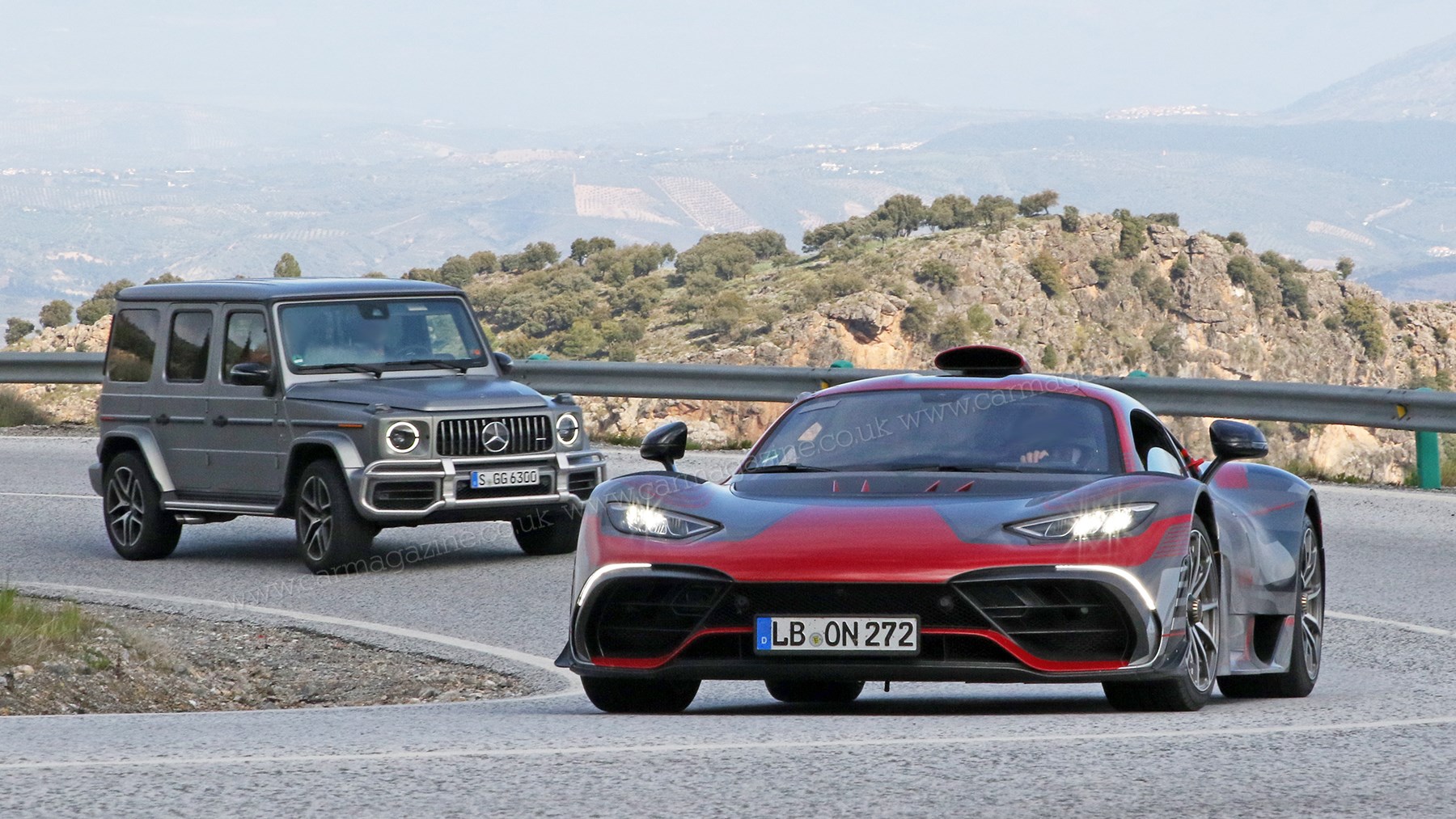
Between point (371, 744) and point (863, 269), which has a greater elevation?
point (371, 744)

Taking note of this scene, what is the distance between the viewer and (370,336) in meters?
12.7

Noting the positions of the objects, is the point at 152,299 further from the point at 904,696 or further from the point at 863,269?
the point at 863,269

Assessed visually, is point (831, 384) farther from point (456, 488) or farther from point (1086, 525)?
point (1086, 525)

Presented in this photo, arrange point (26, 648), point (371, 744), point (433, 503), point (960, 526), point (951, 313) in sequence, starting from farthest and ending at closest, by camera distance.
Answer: point (951, 313) → point (433, 503) → point (26, 648) → point (960, 526) → point (371, 744)

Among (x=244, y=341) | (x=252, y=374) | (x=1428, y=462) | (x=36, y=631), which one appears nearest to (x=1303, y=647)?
(x=36, y=631)

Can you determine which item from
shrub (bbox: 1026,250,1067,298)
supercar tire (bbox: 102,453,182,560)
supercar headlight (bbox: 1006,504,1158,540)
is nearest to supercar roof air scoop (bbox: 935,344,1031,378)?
supercar headlight (bbox: 1006,504,1158,540)

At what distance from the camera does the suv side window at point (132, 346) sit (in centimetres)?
1323


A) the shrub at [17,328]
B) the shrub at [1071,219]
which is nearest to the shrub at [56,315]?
the shrub at [17,328]

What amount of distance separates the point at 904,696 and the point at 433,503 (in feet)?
16.4

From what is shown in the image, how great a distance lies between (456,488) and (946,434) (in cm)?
545

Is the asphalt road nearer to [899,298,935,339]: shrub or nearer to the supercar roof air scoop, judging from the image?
the supercar roof air scoop

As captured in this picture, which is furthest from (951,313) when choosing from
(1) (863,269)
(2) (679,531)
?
(2) (679,531)

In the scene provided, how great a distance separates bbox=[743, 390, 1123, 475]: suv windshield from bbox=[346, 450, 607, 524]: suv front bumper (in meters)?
4.35

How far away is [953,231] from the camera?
4685 inches
